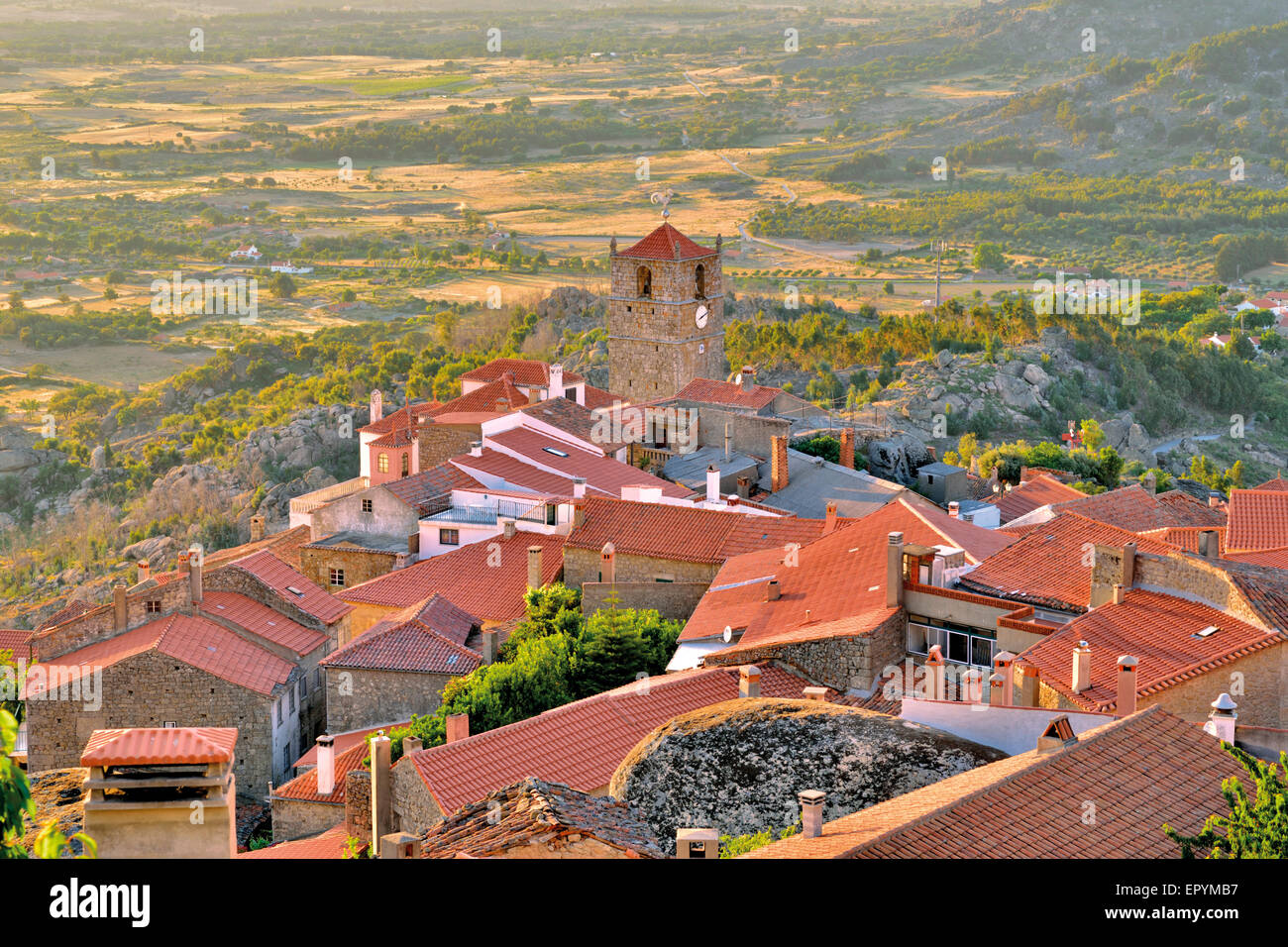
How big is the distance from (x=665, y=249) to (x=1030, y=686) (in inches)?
1511

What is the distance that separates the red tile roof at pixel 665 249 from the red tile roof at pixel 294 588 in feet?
79.1

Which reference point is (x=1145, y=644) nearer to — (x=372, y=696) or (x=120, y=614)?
(x=372, y=696)

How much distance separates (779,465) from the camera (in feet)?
128

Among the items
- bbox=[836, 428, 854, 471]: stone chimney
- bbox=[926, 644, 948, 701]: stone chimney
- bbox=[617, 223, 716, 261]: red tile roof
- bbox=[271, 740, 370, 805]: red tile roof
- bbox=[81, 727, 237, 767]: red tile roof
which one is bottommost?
bbox=[271, 740, 370, 805]: red tile roof

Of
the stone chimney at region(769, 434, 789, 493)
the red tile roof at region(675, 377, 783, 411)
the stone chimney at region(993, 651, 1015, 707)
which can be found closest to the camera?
the stone chimney at region(993, 651, 1015, 707)

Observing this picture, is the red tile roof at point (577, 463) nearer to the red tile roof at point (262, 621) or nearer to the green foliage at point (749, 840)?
the red tile roof at point (262, 621)

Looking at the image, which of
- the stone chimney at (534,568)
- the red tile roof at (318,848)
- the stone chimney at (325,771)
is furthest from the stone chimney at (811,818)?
the stone chimney at (534,568)

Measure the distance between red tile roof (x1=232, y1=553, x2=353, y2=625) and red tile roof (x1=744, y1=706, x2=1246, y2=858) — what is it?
19765 millimetres

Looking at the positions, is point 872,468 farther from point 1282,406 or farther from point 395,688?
point 1282,406

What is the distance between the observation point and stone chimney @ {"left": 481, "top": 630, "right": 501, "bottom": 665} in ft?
86.6

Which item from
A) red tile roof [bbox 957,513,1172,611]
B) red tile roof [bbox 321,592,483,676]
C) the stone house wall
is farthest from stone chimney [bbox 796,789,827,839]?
the stone house wall

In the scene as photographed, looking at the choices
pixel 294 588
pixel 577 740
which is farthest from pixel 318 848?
pixel 294 588

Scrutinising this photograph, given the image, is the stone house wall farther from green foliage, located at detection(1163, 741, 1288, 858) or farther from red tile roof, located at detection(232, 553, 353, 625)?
green foliage, located at detection(1163, 741, 1288, 858)

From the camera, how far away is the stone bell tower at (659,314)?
54094mm
